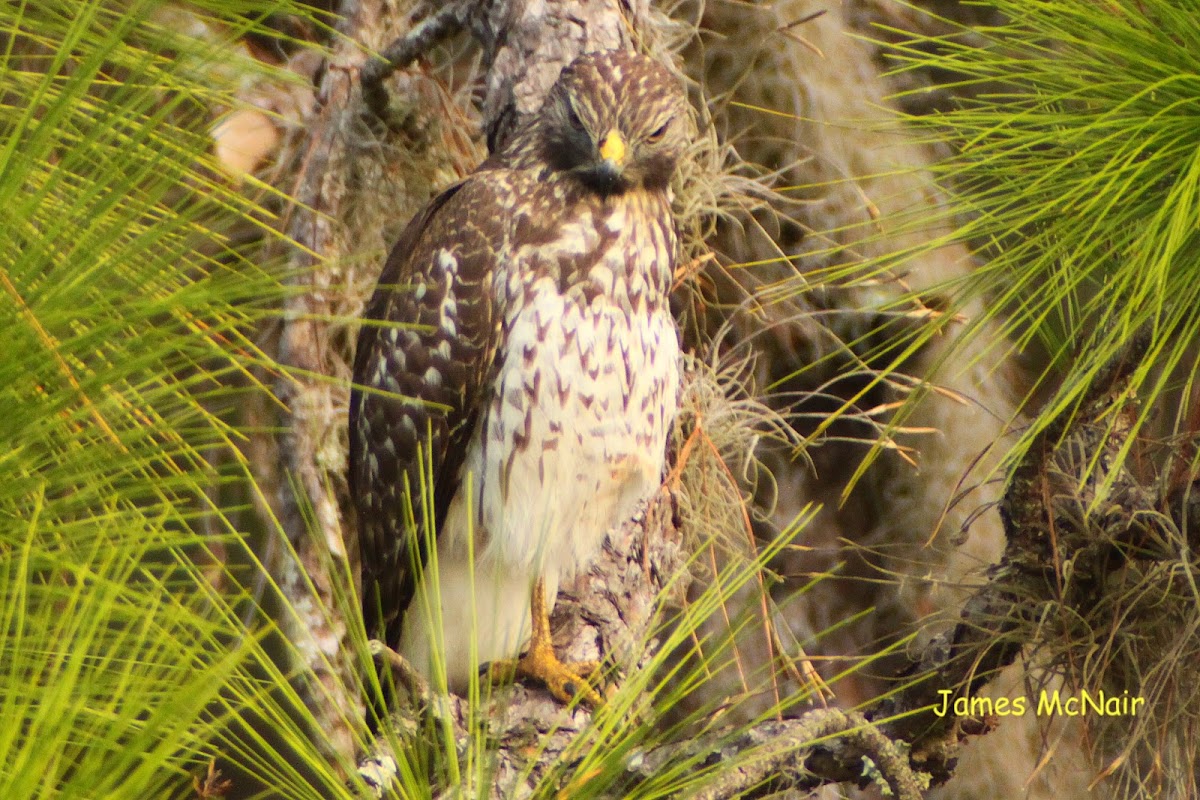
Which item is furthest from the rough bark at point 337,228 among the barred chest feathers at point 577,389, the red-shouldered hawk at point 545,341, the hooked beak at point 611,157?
the hooked beak at point 611,157

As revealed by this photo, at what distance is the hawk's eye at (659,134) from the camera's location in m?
2.75

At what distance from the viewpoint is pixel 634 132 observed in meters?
2.70

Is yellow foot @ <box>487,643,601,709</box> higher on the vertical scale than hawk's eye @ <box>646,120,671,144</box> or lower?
lower

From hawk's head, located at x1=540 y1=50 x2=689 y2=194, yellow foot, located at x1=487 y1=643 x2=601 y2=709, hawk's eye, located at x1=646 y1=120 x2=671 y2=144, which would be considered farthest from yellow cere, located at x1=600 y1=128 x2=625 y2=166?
yellow foot, located at x1=487 y1=643 x2=601 y2=709

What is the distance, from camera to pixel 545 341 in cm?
271

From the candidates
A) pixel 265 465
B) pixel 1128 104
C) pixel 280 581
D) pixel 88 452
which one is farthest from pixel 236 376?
pixel 1128 104

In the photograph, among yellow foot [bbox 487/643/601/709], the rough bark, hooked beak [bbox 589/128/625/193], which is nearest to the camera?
hooked beak [bbox 589/128/625/193]

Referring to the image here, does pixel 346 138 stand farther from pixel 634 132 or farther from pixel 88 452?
pixel 88 452

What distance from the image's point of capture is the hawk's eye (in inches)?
108

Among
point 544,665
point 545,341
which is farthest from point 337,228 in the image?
point 544,665

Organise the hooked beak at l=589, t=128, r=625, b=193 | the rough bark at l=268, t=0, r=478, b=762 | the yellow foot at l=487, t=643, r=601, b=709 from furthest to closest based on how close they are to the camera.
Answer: the rough bark at l=268, t=0, r=478, b=762 < the yellow foot at l=487, t=643, r=601, b=709 < the hooked beak at l=589, t=128, r=625, b=193

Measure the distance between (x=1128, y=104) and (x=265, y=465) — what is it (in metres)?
2.70

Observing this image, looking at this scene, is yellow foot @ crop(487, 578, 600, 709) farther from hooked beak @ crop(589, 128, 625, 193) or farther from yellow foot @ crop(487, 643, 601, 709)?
hooked beak @ crop(589, 128, 625, 193)

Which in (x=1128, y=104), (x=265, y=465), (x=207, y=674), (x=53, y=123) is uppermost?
(x=53, y=123)
